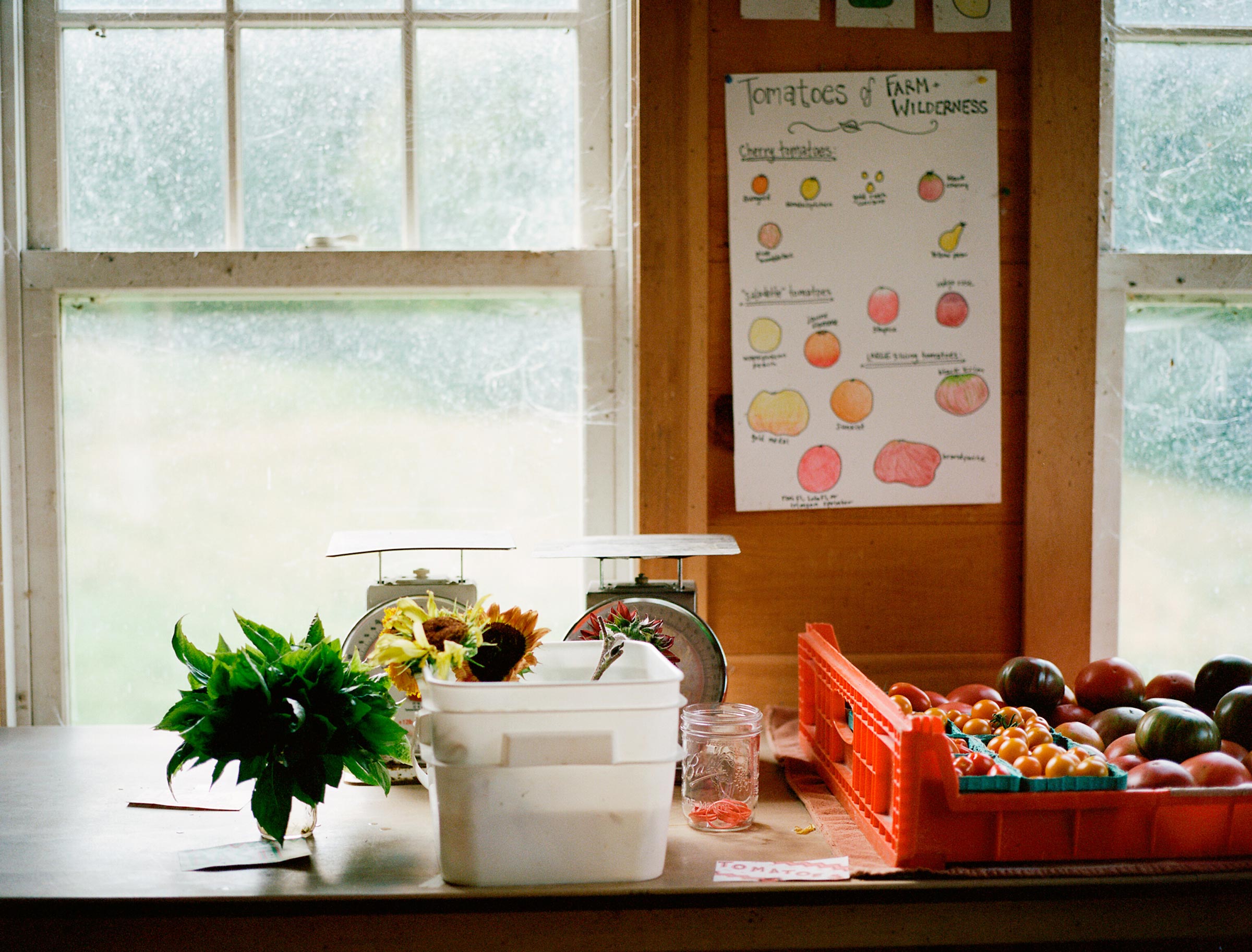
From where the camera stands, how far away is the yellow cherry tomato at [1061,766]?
3.59ft

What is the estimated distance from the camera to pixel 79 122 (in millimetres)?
1801

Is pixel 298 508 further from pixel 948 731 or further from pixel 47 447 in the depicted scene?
pixel 948 731

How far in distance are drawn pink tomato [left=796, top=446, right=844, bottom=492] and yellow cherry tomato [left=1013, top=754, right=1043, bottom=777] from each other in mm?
662

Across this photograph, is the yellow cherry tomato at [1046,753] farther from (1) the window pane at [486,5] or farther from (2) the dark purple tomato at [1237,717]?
(1) the window pane at [486,5]

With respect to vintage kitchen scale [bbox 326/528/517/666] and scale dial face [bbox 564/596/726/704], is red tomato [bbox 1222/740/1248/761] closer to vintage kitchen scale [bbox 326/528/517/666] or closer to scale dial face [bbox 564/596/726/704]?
scale dial face [bbox 564/596/726/704]

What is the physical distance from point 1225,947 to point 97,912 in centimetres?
132

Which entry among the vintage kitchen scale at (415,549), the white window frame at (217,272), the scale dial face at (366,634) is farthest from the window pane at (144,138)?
the scale dial face at (366,634)

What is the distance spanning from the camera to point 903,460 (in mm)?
1708

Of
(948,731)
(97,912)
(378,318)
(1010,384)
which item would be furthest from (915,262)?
(97,912)

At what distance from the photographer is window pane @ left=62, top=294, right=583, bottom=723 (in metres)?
1.80

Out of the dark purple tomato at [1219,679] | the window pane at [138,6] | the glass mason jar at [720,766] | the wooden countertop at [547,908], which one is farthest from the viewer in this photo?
the window pane at [138,6]

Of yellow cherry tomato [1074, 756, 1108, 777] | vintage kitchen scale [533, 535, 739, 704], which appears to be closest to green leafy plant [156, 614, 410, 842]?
vintage kitchen scale [533, 535, 739, 704]

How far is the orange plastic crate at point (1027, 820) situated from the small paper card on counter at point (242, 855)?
0.67 m

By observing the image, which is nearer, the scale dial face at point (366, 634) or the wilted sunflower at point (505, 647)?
the wilted sunflower at point (505, 647)
